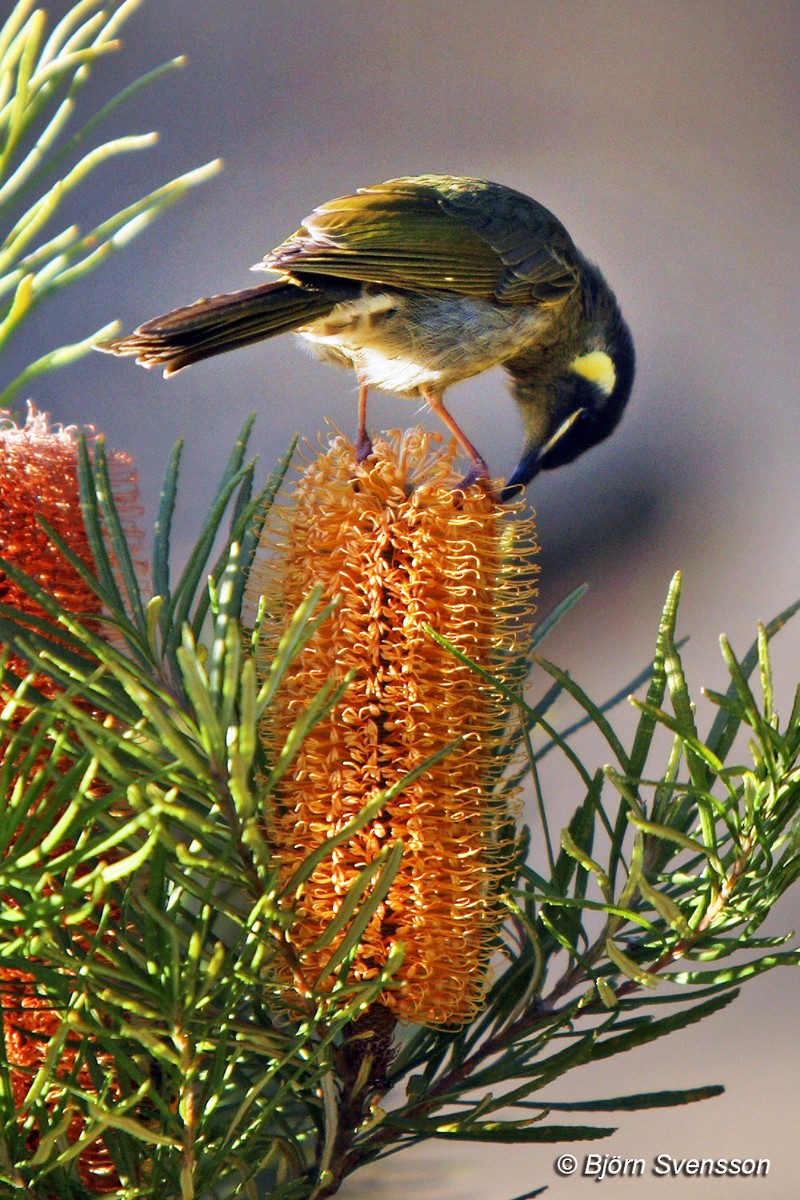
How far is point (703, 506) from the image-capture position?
112cm

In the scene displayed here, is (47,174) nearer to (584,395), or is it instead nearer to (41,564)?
(41,564)

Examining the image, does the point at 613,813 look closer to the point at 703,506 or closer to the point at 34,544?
the point at 703,506

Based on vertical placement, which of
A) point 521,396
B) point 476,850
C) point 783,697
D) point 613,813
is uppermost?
point 521,396

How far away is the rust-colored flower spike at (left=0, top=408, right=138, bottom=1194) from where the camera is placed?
24 centimetres

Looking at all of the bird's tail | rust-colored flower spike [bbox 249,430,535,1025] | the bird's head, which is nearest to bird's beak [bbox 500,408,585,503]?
the bird's head

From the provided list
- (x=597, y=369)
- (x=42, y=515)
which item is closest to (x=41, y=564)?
(x=42, y=515)

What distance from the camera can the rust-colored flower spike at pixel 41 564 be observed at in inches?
9.4

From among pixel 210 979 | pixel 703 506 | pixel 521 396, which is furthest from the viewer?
pixel 703 506

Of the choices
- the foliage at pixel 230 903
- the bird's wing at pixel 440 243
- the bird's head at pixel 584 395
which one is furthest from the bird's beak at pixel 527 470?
the foliage at pixel 230 903

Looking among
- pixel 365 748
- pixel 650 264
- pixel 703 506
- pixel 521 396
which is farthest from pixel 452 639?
pixel 650 264

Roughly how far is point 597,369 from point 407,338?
233 millimetres

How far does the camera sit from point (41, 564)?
0.25 meters

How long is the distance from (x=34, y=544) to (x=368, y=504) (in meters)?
0.08

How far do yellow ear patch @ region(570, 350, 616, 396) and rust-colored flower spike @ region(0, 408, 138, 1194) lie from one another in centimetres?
65
